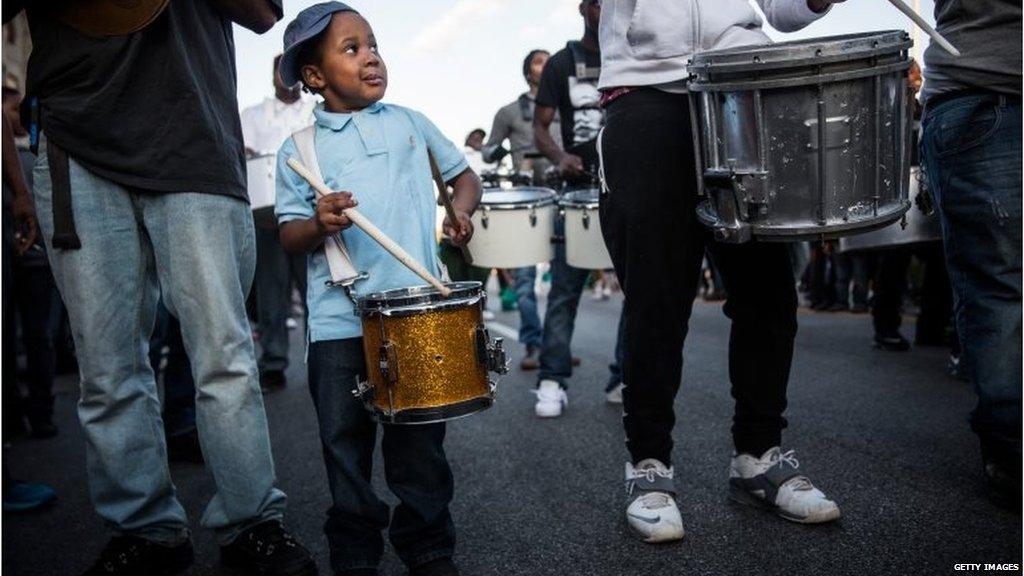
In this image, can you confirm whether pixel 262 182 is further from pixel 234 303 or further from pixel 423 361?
pixel 423 361

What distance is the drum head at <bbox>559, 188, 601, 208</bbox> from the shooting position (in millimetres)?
4529

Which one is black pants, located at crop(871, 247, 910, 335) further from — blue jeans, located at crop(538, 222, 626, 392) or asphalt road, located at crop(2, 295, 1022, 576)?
blue jeans, located at crop(538, 222, 626, 392)

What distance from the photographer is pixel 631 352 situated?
266 cm

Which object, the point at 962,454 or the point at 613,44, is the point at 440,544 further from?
the point at 962,454

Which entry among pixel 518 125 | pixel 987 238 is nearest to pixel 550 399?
pixel 987 238

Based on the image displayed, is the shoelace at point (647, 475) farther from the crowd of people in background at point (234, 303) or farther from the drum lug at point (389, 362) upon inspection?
the drum lug at point (389, 362)

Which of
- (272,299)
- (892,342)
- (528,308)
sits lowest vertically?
(892,342)

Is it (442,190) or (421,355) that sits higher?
(442,190)

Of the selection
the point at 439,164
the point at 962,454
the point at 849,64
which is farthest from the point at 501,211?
the point at 849,64

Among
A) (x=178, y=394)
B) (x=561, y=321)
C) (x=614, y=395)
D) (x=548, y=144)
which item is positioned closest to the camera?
(x=178, y=394)

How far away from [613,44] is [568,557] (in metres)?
1.51

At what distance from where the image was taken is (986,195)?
8.36 ft

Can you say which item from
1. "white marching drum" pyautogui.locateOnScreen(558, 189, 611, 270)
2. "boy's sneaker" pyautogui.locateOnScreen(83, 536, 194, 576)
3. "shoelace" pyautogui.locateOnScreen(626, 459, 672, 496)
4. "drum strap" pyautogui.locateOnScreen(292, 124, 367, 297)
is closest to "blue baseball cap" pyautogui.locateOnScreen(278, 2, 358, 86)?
"drum strap" pyautogui.locateOnScreen(292, 124, 367, 297)

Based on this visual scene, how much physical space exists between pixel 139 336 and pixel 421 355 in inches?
36.8
